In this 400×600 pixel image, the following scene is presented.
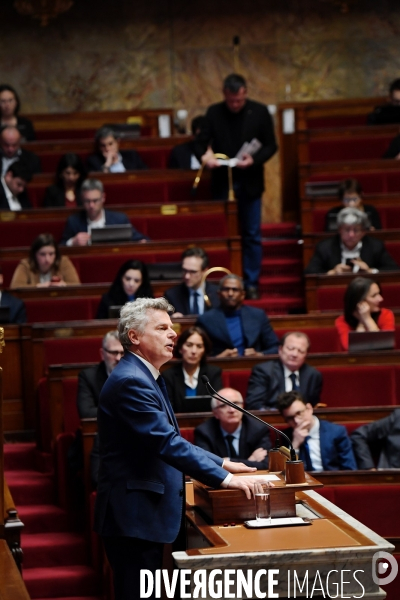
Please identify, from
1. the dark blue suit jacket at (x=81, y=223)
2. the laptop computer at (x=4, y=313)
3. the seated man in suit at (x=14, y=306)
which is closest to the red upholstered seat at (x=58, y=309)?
the seated man in suit at (x=14, y=306)

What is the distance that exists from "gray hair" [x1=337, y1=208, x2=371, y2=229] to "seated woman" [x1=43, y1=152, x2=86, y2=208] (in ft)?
A: 4.23

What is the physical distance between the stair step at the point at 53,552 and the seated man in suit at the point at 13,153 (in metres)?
2.40

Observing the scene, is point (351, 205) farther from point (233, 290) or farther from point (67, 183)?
point (67, 183)

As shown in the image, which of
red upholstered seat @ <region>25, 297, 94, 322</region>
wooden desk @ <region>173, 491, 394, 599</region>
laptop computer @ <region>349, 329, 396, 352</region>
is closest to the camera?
wooden desk @ <region>173, 491, 394, 599</region>

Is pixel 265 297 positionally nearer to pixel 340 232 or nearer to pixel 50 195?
pixel 340 232

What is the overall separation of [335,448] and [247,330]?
85 cm

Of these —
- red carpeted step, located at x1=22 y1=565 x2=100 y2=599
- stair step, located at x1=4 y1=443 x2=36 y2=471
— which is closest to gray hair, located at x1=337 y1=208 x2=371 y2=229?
stair step, located at x1=4 y1=443 x2=36 y2=471

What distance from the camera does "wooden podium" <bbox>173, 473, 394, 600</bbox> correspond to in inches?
65.8

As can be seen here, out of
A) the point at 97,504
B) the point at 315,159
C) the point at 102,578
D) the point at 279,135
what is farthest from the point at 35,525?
the point at 279,135

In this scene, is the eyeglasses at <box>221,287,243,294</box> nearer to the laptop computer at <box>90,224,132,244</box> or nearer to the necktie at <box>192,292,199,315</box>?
the necktie at <box>192,292,199,315</box>

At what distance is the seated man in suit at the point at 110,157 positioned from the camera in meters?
5.39

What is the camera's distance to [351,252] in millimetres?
4500

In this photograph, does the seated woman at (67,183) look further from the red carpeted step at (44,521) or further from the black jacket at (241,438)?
the black jacket at (241,438)

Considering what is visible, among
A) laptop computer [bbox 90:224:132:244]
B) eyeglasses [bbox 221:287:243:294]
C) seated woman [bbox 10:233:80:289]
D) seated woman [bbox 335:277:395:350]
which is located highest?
laptop computer [bbox 90:224:132:244]
